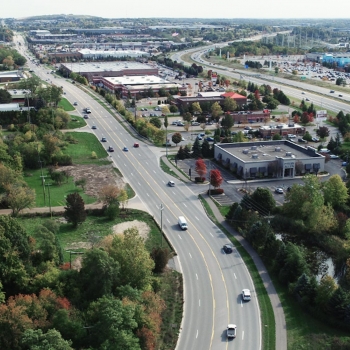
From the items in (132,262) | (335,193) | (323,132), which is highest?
(132,262)

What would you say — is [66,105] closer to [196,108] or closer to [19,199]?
[196,108]

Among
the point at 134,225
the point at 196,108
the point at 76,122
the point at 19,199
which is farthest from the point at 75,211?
the point at 196,108

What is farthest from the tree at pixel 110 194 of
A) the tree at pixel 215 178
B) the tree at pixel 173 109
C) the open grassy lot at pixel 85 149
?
the tree at pixel 173 109

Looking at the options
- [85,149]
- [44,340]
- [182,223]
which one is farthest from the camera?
[85,149]

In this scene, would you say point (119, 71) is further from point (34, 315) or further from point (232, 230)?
point (34, 315)

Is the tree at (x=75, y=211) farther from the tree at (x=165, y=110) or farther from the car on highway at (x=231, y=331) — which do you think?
the tree at (x=165, y=110)

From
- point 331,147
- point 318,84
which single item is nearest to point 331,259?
point 331,147

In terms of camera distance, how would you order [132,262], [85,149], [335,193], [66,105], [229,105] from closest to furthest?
[132,262] → [335,193] → [85,149] → [229,105] → [66,105]
